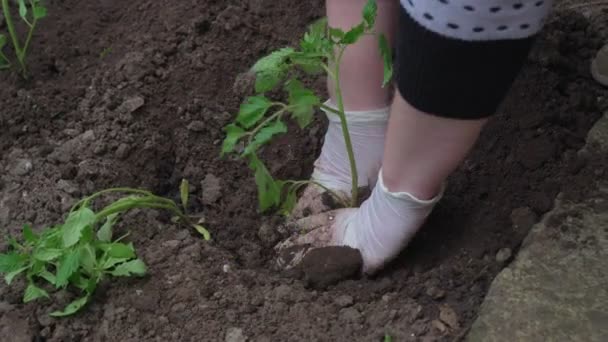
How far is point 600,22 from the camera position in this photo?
1857mm

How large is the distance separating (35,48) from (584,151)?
1.32 metres

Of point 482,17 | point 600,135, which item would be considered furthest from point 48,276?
point 600,135

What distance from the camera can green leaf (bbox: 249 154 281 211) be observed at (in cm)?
145

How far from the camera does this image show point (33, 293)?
4.50ft

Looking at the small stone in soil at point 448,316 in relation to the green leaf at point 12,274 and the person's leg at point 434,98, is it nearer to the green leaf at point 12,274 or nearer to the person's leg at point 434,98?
the person's leg at point 434,98

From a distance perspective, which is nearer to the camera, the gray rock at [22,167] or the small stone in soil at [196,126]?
the gray rock at [22,167]

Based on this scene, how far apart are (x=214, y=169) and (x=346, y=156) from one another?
0.32m

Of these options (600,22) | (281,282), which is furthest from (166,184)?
(600,22)

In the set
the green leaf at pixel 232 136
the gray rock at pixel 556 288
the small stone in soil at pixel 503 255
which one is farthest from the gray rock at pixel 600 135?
the green leaf at pixel 232 136

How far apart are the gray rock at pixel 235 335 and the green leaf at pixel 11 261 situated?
0.38 metres

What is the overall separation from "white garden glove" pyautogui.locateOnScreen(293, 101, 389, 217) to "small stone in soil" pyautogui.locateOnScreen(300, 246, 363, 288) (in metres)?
0.17

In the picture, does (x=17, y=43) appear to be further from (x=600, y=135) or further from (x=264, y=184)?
(x=600, y=135)

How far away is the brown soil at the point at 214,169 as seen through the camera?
1.37 metres

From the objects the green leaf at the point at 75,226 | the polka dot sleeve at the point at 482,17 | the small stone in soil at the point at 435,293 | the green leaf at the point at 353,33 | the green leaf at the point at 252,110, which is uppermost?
the polka dot sleeve at the point at 482,17
